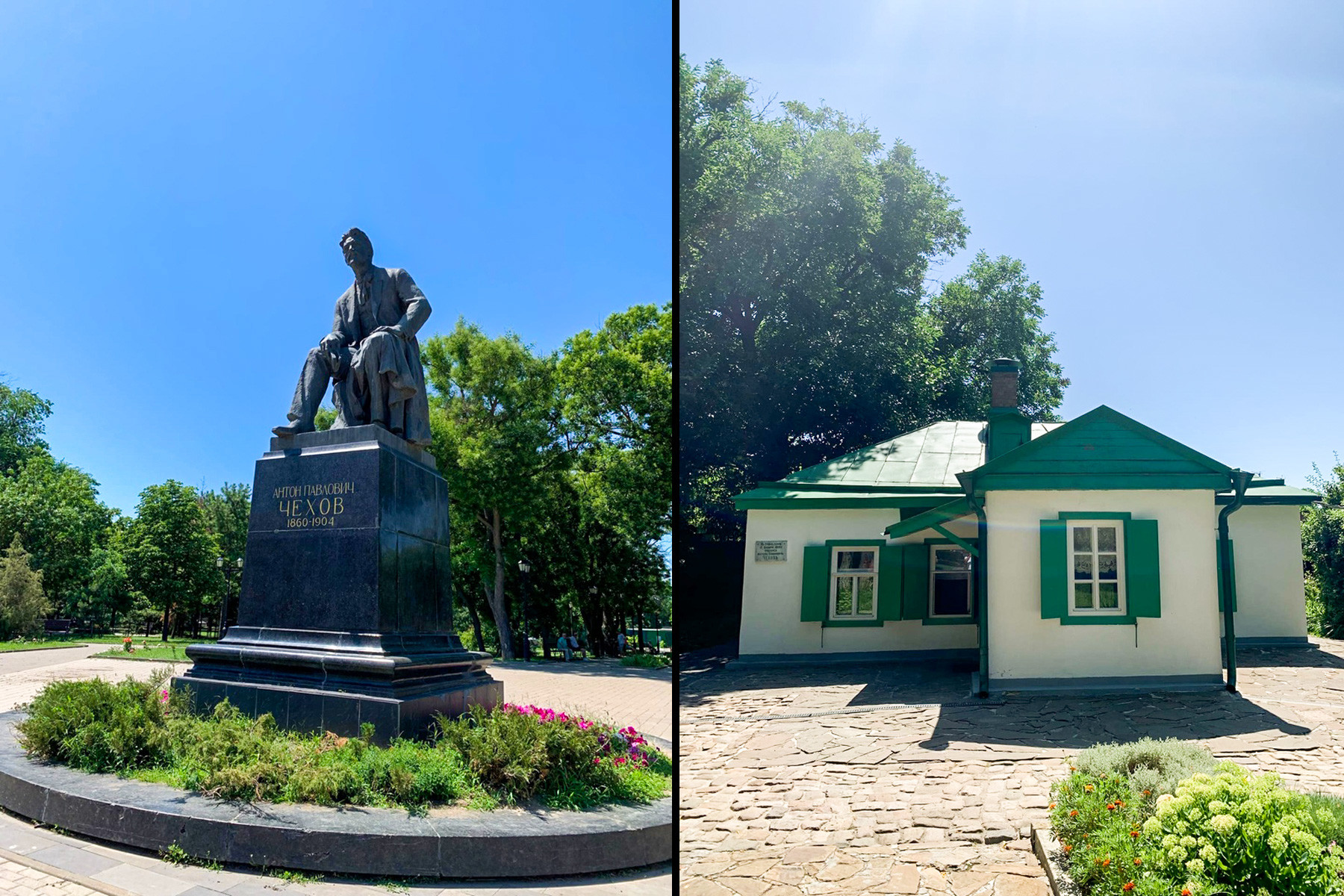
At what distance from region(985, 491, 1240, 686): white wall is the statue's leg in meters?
8.53

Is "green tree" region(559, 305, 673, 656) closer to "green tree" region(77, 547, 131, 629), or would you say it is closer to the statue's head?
the statue's head

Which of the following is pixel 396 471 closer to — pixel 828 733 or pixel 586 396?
pixel 828 733

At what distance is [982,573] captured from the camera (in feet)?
38.2

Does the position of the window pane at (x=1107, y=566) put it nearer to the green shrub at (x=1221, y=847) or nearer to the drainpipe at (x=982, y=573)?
the drainpipe at (x=982, y=573)

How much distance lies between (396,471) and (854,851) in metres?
4.77

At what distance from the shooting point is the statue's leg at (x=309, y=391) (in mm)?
8102

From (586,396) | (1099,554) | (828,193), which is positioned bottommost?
(1099,554)

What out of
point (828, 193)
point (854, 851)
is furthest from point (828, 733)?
point (828, 193)

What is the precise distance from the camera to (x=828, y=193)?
25641 millimetres

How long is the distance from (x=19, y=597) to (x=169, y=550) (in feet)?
18.5

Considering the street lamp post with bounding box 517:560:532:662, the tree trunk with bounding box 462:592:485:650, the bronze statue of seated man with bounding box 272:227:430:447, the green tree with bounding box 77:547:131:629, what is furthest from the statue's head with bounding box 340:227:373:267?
the green tree with bounding box 77:547:131:629

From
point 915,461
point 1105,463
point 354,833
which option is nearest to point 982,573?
point 1105,463

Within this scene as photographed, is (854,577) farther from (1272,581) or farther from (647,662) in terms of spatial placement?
(647,662)

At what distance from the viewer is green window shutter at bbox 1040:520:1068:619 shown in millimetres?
11484
